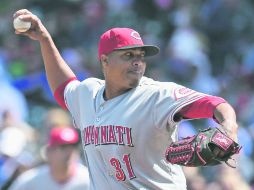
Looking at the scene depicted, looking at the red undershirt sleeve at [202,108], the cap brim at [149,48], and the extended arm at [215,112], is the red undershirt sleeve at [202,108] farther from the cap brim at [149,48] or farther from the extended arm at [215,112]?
the cap brim at [149,48]

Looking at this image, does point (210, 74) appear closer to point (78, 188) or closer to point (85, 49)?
point (85, 49)

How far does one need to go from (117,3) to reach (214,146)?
397 inches

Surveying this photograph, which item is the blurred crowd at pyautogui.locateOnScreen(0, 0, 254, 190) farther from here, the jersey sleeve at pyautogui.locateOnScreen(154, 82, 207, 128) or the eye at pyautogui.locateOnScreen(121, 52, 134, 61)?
the jersey sleeve at pyautogui.locateOnScreen(154, 82, 207, 128)

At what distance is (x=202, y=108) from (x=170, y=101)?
0.27 m

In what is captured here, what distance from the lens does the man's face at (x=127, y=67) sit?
Answer: 5.36 m

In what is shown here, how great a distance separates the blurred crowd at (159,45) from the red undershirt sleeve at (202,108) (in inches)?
217

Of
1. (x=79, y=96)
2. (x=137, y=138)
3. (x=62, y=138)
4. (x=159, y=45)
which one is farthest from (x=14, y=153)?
(x=159, y=45)

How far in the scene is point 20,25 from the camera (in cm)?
610

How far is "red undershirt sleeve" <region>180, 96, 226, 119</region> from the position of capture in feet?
15.6

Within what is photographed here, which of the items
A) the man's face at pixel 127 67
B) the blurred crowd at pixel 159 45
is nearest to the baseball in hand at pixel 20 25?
the man's face at pixel 127 67

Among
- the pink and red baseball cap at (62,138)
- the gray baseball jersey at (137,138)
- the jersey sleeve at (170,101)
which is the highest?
the jersey sleeve at (170,101)

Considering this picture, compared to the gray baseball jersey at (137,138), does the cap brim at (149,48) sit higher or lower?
higher

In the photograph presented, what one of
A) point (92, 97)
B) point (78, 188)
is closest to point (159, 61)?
point (78, 188)

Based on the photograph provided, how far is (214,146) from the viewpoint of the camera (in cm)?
456
